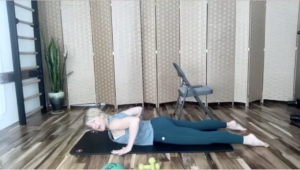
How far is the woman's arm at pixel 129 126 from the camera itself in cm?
182

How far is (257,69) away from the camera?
384 centimetres

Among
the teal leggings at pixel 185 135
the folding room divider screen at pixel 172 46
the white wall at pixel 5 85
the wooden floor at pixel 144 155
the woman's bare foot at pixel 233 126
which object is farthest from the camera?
the folding room divider screen at pixel 172 46

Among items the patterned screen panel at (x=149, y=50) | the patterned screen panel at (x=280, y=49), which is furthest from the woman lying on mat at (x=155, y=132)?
the patterned screen panel at (x=280, y=49)

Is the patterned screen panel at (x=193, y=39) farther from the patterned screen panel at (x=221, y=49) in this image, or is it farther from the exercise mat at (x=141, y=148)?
the exercise mat at (x=141, y=148)

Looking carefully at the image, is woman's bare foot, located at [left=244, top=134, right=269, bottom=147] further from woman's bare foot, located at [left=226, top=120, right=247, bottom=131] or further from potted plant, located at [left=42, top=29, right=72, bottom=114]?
potted plant, located at [left=42, top=29, right=72, bottom=114]

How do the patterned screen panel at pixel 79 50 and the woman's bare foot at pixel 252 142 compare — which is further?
the patterned screen panel at pixel 79 50

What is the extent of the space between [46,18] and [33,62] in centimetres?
80

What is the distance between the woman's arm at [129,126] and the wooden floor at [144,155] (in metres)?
0.10

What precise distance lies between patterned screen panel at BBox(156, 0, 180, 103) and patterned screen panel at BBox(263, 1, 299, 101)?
5.16ft

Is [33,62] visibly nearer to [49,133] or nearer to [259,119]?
[49,133]

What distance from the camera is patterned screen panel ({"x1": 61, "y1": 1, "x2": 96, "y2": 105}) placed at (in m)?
3.82

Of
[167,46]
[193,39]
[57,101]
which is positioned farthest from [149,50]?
[57,101]

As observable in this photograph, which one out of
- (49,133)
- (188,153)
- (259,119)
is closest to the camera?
(188,153)

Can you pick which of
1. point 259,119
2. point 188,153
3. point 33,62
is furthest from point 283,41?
point 33,62
